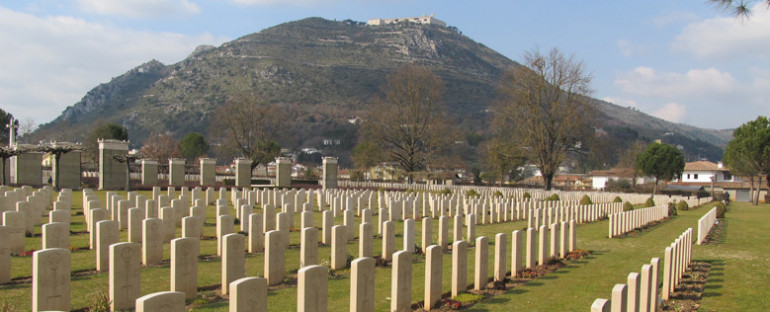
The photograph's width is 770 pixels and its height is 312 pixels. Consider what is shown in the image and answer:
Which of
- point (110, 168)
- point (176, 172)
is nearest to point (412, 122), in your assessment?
point (176, 172)

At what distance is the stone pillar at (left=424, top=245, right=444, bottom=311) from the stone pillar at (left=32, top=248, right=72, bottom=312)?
441 centimetres

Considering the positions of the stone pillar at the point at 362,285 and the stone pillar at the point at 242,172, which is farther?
the stone pillar at the point at 242,172

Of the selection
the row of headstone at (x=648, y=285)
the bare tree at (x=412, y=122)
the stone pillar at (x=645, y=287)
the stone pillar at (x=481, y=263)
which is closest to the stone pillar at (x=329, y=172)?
the bare tree at (x=412, y=122)

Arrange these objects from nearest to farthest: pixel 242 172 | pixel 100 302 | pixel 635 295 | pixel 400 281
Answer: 1. pixel 635 295
2. pixel 100 302
3. pixel 400 281
4. pixel 242 172

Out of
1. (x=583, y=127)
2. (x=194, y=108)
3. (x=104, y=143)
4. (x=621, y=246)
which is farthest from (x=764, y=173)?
(x=194, y=108)

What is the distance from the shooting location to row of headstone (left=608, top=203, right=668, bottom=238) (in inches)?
640

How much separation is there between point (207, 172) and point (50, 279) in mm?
35435

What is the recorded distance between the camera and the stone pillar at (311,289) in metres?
5.19

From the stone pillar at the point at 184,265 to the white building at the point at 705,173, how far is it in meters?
83.3

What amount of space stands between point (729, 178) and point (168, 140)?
7895 centimetres

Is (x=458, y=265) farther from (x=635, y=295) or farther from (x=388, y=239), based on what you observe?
(x=635, y=295)

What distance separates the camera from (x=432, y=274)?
7.41 meters

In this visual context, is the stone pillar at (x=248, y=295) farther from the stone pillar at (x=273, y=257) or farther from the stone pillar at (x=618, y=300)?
the stone pillar at (x=273, y=257)

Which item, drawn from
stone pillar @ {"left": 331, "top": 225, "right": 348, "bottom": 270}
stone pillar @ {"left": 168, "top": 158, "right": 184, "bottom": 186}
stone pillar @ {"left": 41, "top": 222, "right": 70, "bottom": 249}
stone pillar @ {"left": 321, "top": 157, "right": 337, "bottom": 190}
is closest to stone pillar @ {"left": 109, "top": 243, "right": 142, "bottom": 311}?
stone pillar @ {"left": 41, "top": 222, "right": 70, "bottom": 249}
